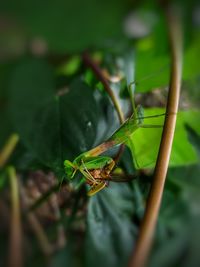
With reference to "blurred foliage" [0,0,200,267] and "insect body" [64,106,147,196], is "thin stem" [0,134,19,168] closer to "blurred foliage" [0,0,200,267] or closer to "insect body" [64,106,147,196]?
"blurred foliage" [0,0,200,267]

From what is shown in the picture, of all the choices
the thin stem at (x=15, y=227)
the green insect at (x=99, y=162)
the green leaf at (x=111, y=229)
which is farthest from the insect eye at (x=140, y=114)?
the thin stem at (x=15, y=227)

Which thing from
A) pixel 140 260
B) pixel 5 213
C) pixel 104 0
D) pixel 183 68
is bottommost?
pixel 5 213

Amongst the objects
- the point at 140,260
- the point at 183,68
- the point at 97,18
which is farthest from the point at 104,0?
the point at 140,260

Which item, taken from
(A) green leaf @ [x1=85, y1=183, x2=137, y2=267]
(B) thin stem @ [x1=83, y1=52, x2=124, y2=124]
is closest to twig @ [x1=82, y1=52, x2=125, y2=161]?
(B) thin stem @ [x1=83, y1=52, x2=124, y2=124]

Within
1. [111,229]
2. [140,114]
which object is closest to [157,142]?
[140,114]

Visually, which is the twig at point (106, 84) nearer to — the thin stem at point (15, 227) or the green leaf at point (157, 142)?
the green leaf at point (157, 142)

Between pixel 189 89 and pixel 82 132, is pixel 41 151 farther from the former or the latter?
pixel 189 89

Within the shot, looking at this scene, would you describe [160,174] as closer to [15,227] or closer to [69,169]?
[69,169]

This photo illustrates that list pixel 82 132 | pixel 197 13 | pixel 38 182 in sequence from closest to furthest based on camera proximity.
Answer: pixel 197 13
pixel 82 132
pixel 38 182
